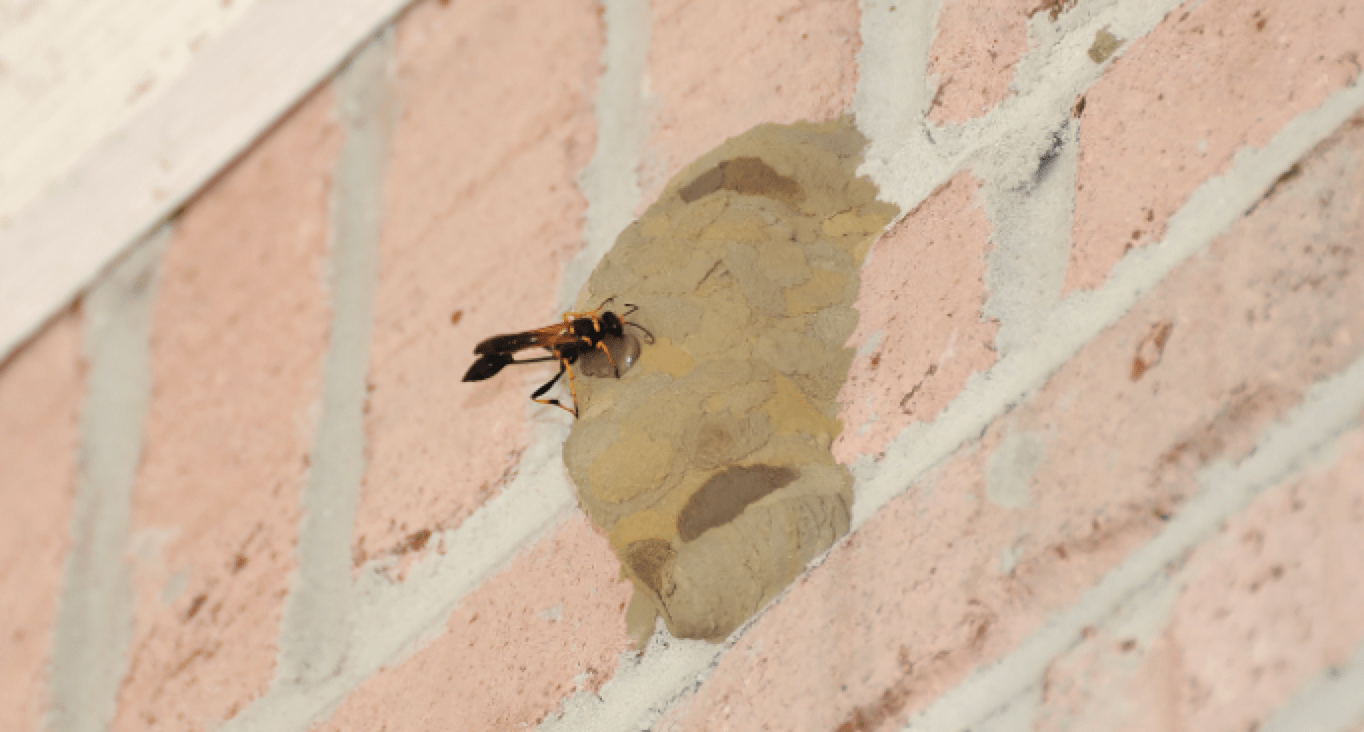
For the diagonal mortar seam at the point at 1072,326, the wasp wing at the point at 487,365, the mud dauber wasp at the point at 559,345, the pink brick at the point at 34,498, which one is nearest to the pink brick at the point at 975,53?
the diagonal mortar seam at the point at 1072,326

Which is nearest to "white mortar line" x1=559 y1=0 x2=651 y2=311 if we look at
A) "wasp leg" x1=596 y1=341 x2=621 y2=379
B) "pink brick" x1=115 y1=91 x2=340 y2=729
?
"wasp leg" x1=596 y1=341 x2=621 y2=379

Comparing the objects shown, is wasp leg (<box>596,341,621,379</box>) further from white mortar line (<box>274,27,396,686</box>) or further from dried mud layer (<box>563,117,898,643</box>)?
white mortar line (<box>274,27,396,686</box>)

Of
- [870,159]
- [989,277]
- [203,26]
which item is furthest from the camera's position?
[203,26]

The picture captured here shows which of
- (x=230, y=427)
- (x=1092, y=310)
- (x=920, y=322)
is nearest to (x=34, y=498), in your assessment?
(x=230, y=427)

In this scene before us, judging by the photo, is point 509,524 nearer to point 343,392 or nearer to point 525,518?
point 525,518

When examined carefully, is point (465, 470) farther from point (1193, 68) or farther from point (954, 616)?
point (1193, 68)

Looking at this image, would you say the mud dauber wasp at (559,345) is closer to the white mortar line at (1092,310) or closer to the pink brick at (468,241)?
the pink brick at (468,241)

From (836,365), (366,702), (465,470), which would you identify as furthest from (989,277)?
(366,702)
